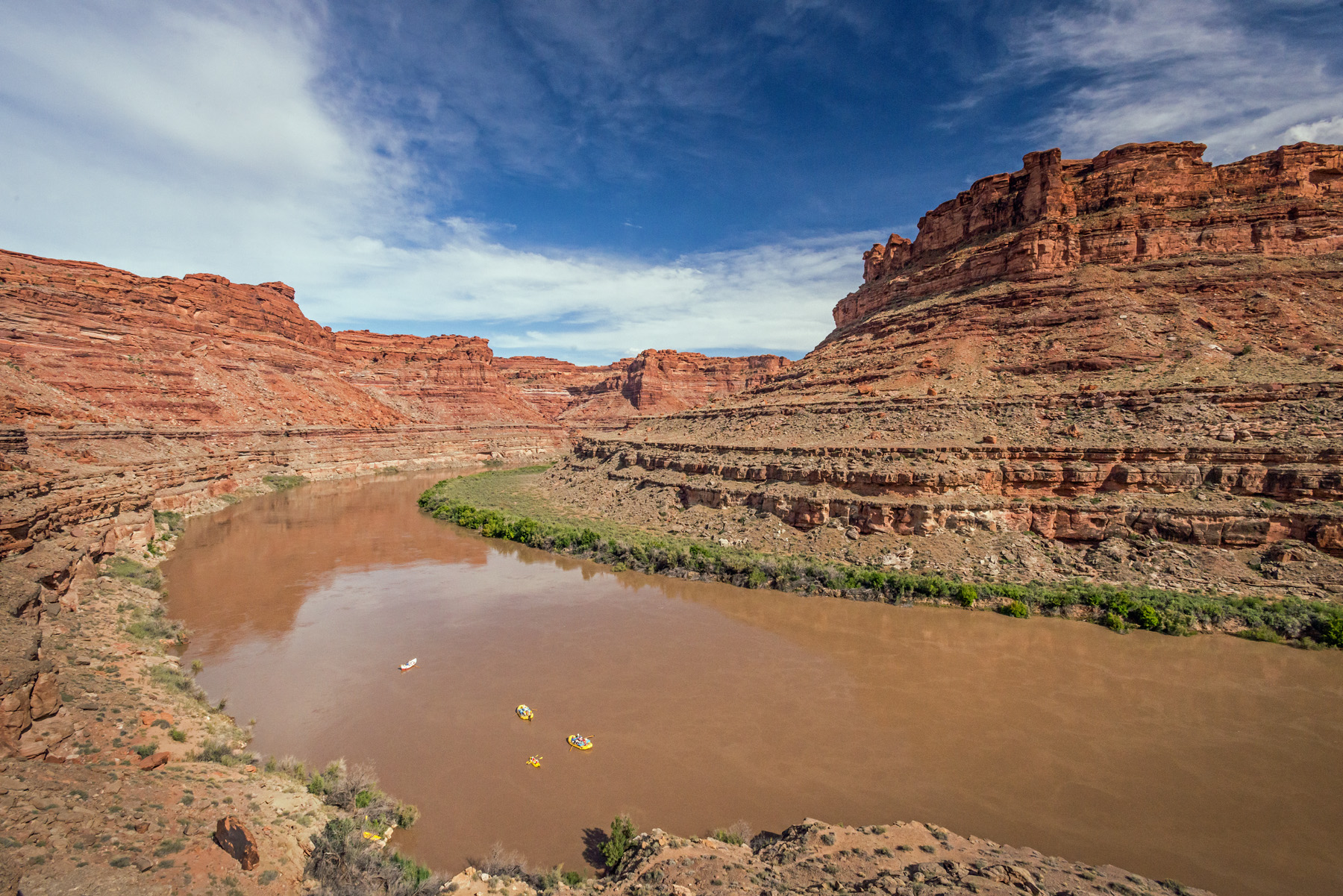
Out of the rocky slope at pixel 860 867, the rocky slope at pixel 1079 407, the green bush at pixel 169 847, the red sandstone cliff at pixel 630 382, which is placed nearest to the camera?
the green bush at pixel 169 847

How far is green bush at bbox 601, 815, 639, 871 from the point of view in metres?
7.67

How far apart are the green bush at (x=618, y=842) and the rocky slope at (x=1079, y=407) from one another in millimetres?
14369

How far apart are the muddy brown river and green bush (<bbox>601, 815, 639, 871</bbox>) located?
0.57m

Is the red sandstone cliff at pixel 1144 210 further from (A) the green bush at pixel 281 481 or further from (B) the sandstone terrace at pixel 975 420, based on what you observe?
(A) the green bush at pixel 281 481

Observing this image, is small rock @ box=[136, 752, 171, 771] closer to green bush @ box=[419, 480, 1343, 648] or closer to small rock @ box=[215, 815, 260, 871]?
small rock @ box=[215, 815, 260, 871]

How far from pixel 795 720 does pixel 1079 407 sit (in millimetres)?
20084

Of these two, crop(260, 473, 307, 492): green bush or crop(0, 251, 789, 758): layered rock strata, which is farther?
crop(260, 473, 307, 492): green bush

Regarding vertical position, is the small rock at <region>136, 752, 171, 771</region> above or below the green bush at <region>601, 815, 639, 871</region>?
above

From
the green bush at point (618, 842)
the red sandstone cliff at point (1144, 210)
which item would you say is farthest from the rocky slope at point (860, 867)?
the red sandstone cliff at point (1144, 210)

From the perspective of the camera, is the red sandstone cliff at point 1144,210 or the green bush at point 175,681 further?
the red sandstone cliff at point 1144,210

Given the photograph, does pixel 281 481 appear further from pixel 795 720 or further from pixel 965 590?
pixel 965 590

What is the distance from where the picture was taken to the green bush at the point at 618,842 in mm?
7672

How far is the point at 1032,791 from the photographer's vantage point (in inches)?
364

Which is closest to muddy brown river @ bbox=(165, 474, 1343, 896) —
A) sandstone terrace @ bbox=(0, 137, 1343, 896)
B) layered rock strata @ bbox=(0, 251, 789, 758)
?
sandstone terrace @ bbox=(0, 137, 1343, 896)
